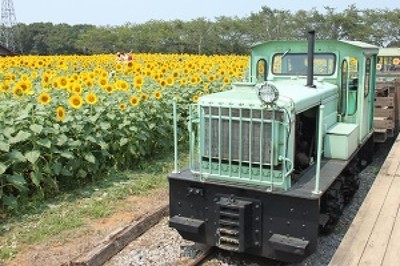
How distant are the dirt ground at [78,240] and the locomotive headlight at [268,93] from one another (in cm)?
239

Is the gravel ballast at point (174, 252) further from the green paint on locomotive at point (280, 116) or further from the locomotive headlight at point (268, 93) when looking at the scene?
the locomotive headlight at point (268, 93)

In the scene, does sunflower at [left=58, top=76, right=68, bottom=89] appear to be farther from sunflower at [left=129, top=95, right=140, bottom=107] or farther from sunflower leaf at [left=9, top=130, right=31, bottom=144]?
sunflower leaf at [left=9, top=130, right=31, bottom=144]

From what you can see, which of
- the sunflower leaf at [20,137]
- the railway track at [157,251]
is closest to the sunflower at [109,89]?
the sunflower leaf at [20,137]

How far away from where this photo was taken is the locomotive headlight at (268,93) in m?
4.47

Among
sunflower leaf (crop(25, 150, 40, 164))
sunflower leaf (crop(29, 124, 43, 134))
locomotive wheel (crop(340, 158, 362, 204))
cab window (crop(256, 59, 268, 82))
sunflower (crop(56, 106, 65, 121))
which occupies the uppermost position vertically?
cab window (crop(256, 59, 268, 82))

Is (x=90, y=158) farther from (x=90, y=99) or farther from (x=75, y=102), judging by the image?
(x=90, y=99)

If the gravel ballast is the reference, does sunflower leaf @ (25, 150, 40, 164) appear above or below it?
above

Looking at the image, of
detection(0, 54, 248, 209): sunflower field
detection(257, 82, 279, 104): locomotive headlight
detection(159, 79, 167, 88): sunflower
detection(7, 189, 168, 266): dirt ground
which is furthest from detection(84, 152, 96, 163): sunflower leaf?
detection(257, 82, 279, 104): locomotive headlight

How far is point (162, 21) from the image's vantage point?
184 ft

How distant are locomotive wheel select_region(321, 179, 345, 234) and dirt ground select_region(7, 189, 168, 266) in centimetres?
218

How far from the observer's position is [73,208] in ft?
20.5

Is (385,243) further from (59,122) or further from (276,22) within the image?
(276,22)

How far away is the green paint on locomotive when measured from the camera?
15.4 ft

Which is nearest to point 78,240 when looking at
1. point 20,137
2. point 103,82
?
point 20,137
